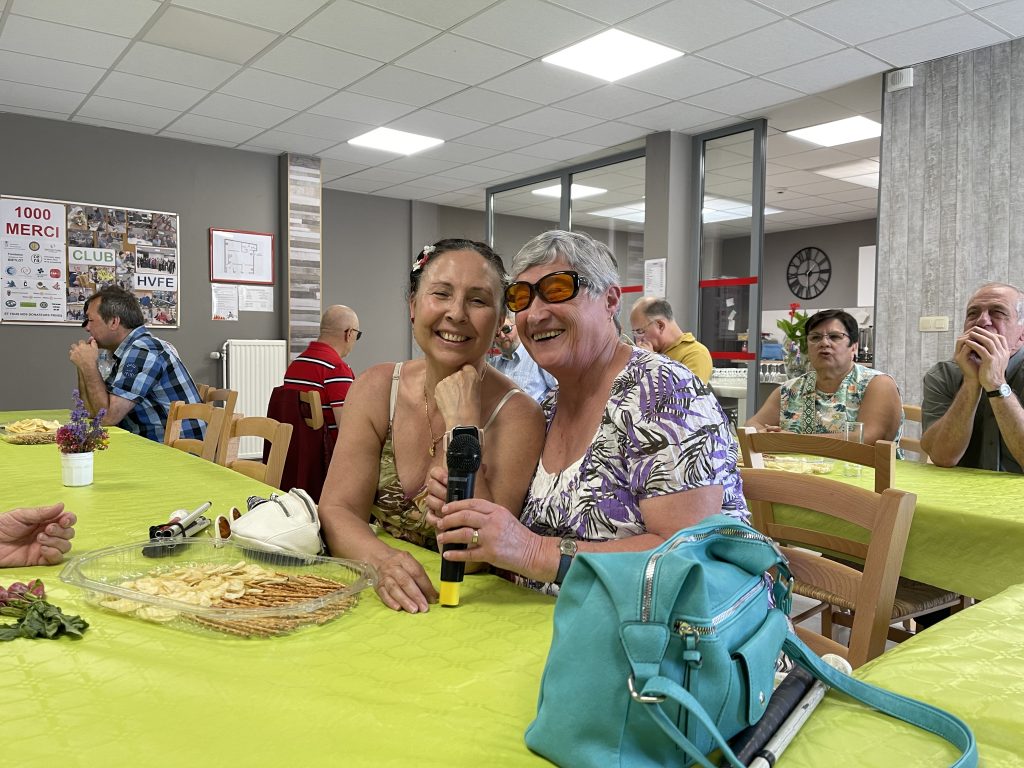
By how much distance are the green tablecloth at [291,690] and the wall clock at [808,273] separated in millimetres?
10887

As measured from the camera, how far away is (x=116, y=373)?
372cm

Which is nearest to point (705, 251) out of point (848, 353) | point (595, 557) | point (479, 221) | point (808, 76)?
point (808, 76)

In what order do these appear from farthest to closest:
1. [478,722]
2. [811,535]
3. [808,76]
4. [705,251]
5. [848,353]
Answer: [705,251] → [808,76] → [848,353] → [811,535] → [478,722]

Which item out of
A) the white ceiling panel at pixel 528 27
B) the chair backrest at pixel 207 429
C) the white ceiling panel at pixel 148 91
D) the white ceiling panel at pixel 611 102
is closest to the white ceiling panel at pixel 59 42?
the white ceiling panel at pixel 148 91

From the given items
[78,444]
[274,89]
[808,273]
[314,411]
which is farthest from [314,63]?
[808,273]

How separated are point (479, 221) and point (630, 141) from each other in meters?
3.53

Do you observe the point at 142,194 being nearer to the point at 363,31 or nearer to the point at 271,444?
the point at 363,31

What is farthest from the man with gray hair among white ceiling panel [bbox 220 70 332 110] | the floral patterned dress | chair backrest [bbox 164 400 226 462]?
white ceiling panel [bbox 220 70 332 110]

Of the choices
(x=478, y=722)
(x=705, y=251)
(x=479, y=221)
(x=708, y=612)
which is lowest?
(x=478, y=722)

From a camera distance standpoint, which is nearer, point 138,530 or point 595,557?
point 595,557

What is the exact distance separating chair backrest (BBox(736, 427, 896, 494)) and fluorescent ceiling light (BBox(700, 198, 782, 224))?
12.1 ft

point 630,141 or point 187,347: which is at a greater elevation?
point 630,141

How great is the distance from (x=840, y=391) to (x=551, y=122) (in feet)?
11.7

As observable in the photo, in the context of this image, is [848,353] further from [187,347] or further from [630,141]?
[187,347]
